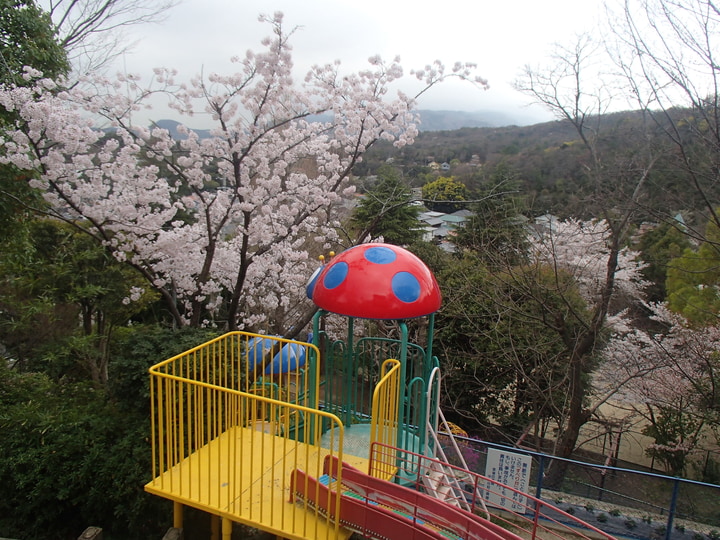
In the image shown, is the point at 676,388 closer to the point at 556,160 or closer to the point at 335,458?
the point at 335,458

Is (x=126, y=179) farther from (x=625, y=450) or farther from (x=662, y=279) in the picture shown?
(x=662, y=279)

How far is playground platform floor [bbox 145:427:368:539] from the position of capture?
3375 millimetres

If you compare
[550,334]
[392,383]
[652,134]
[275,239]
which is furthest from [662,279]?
[392,383]

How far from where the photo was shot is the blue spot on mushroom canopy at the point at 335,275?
14.3 feet

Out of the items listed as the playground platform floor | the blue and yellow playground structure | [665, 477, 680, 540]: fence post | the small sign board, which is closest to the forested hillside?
[665, 477, 680, 540]: fence post

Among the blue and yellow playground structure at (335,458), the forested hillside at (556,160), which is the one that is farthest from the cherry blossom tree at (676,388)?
the blue and yellow playground structure at (335,458)

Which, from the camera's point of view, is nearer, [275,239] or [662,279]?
[275,239]

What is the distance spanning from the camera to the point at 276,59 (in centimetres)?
607

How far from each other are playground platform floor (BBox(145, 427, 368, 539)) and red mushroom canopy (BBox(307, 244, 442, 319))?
4.37ft

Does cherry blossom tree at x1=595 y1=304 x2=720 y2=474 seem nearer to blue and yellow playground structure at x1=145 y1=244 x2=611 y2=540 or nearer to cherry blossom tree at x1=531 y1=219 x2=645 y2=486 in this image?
cherry blossom tree at x1=531 y1=219 x2=645 y2=486

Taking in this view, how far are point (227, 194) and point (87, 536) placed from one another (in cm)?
495

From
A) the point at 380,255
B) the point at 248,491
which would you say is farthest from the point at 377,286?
the point at 248,491

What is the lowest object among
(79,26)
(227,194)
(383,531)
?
(383,531)

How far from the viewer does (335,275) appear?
4.42m
